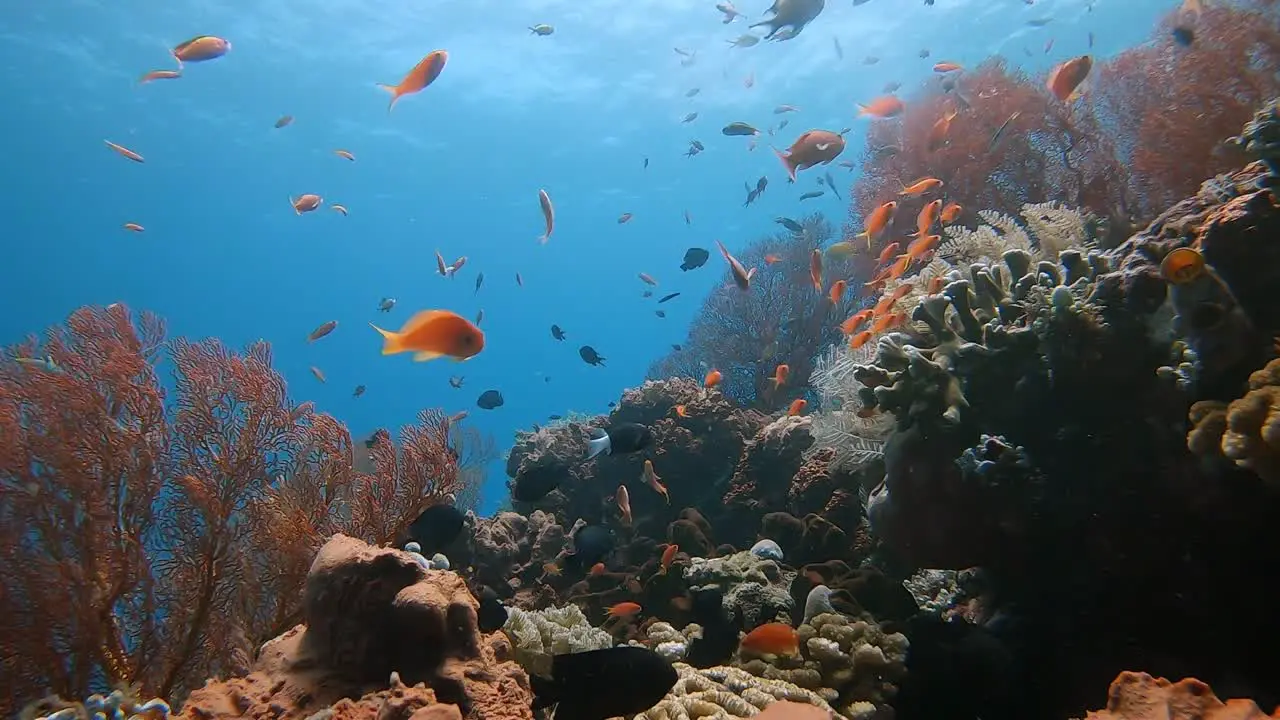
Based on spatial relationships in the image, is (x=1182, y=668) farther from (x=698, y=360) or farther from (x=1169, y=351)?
(x=698, y=360)

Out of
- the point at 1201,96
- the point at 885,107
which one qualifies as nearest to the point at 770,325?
the point at 885,107

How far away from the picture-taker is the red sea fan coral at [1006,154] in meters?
9.05

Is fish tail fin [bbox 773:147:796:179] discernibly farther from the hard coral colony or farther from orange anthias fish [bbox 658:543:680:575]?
orange anthias fish [bbox 658:543:680:575]

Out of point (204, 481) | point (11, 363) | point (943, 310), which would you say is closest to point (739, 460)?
point (943, 310)

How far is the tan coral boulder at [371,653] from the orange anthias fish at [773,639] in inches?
63.2

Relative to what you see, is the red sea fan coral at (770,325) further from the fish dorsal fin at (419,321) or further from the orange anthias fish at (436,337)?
the fish dorsal fin at (419,321)

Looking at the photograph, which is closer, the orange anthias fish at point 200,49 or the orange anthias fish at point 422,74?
the orange anthias fish at point 422,74

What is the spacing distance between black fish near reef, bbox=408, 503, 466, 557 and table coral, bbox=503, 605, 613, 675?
1024 mm

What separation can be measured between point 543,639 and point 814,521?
8.89 ft

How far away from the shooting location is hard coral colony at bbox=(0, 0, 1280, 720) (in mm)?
2867

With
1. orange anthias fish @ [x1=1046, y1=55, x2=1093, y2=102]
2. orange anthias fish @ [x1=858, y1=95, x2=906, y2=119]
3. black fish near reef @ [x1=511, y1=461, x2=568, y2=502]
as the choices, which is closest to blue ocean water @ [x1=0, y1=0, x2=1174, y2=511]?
orange anthias fish @ [x1=858, y1=95, x2=906, y2=119]

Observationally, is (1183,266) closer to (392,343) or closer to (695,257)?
(392,343)

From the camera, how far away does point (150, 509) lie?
4.86m

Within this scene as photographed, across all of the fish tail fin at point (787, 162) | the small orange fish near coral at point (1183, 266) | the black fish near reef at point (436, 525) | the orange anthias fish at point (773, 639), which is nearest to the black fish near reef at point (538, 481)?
the black fish near reef at point (436, 525)
